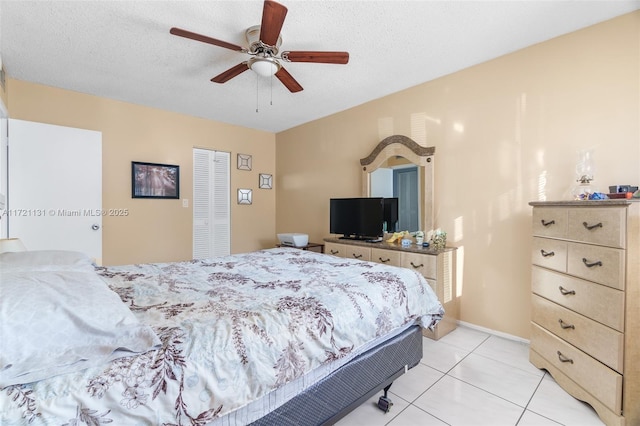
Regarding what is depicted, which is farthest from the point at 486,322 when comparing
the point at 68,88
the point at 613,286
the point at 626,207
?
the point at 68,88

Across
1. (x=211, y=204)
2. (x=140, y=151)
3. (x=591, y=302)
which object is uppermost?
(x=140, y=151)

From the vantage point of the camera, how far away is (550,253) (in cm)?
204

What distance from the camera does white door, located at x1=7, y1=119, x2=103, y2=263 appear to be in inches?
119

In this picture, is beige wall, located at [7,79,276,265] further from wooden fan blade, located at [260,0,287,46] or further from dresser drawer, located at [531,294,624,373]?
dresser drawer, located at [531,294,624,373]

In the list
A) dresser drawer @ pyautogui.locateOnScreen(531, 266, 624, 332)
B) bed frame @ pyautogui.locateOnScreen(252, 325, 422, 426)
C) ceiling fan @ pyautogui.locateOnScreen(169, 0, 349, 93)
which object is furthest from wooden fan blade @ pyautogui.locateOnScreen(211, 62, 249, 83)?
dresser drawer @ pyautogui.locateOnScreen(531, 266, 624, 332)

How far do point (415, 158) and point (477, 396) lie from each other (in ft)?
7.38

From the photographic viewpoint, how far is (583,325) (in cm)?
177

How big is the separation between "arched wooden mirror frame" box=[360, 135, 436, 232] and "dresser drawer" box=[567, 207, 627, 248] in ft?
4.43

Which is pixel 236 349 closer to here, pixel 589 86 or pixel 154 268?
pixel 154 268

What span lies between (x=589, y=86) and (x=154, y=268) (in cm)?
352

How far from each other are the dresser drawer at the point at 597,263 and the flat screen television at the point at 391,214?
1690mm

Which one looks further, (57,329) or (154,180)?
(154,180)

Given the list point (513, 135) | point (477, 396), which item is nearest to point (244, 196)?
point (513, 135)

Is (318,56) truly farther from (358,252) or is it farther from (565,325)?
(565,325)
